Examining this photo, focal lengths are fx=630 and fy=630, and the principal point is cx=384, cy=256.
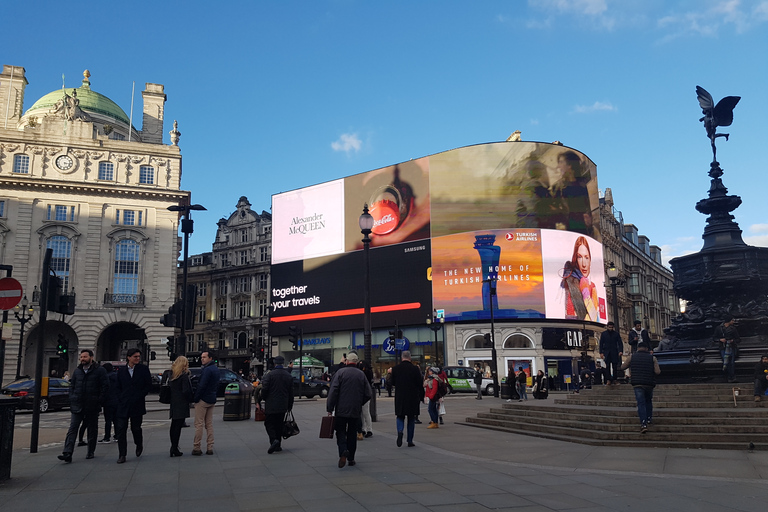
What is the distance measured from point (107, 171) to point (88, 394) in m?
47.5

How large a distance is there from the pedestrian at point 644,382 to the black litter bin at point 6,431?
33.3ft

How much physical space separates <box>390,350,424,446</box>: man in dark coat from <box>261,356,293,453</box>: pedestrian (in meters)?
2.25

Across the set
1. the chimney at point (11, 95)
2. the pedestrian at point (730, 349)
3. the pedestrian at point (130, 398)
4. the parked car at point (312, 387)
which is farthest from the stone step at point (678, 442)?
the chimney at point (11, 95)

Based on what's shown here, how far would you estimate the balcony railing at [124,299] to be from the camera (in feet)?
170

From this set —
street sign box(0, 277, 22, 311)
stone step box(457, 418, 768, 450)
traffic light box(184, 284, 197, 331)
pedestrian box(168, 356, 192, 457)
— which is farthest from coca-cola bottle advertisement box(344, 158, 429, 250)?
street sign box(0, 277, 22, 311)

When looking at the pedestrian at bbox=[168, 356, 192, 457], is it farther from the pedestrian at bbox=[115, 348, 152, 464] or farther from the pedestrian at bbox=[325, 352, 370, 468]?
the pedestrian at bbox=[325, 352, 370, 468]

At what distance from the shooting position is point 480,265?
55375mm

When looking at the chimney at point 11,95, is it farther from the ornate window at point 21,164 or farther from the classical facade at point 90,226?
the ornate window at point 21,164

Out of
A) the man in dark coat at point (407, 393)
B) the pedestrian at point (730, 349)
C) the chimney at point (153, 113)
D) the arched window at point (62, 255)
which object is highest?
the chimney at point (153, 113)

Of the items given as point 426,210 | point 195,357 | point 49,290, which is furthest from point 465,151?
point 49,290

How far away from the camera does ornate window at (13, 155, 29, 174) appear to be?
51438 mm

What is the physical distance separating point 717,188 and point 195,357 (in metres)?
48.6

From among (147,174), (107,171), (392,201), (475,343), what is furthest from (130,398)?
(392,201)

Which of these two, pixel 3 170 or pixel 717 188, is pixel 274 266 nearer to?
pixel 3 170
